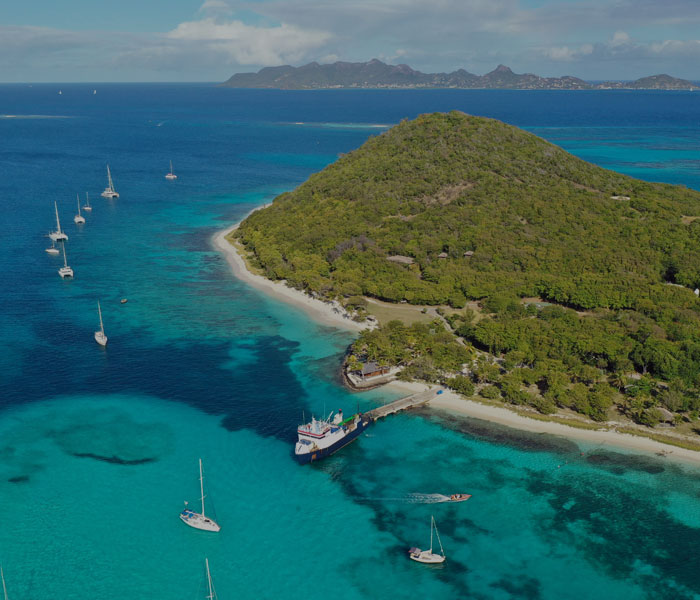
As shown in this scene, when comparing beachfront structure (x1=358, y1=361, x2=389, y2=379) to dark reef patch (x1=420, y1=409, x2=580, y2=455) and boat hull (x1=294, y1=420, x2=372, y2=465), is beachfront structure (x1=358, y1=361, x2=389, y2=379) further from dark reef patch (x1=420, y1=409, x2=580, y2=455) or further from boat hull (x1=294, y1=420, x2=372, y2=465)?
boat hull (x1=294, y1=420, x2=372, y2=465)

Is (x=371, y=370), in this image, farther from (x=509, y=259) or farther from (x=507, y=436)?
(x=509, y=259)

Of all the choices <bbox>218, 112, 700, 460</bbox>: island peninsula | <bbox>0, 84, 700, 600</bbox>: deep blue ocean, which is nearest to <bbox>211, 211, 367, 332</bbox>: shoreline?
<bbox>218, 112, 700, 460</bbox>: island peninsula

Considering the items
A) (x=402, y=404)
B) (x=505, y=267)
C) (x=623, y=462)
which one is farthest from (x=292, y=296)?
(x=623, y=462)

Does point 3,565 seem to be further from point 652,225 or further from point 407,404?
point 652,225

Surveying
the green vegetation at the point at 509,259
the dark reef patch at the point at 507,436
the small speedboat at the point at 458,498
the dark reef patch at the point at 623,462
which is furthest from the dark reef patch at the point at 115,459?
the dark reef patch at the point at 623,462

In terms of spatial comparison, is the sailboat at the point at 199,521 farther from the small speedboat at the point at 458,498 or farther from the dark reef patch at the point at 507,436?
the dark reef patch at the point at 507,436
